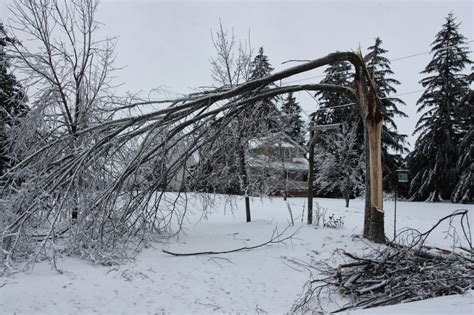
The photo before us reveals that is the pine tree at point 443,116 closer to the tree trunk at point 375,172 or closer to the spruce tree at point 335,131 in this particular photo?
the spruce tree at point 335,131

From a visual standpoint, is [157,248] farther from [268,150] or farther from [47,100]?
[268,150]

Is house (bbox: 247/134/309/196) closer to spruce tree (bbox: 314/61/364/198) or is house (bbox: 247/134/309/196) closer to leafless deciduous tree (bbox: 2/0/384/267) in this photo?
leafless deciduous tree (bbox: 2/0/384/267)

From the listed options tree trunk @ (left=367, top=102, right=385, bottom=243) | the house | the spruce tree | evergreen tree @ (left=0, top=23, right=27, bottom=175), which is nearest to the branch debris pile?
tree trunk @ (left=367, top=102, right=385, bottom=243)

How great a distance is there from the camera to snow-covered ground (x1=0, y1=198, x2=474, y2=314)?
4.21m

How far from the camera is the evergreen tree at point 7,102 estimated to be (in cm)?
820

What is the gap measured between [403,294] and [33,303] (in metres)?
4.63

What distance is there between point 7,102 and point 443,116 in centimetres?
2349

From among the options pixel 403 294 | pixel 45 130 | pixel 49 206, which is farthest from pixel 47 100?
pixel 403 294

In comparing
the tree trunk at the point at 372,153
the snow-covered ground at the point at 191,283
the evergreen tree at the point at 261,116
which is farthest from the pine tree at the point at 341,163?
the snow-covered ground at the point at 191,283

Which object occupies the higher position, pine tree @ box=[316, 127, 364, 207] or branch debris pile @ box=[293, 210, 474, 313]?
pine tree @ box=[316, 127, 364, 207]

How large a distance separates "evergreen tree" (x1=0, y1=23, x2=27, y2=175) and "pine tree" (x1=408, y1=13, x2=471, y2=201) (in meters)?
22.7

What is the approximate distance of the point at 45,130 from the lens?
26.3 ft

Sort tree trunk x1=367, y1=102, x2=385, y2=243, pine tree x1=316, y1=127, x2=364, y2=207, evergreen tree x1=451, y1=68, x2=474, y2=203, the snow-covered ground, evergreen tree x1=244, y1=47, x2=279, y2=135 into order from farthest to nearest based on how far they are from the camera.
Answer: pine tree x1=316, y1=127, x2=364, y2=207 < evergreen tree x1=451, y1=68, x2=474, y2=203 < evergreen tree x1=244, y1=47, x2=279, y2=135 < tree trunk x1=367, y1=102, x2=385, y2=243 < the snow-covered ground

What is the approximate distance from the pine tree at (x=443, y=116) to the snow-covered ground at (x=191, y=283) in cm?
1754
